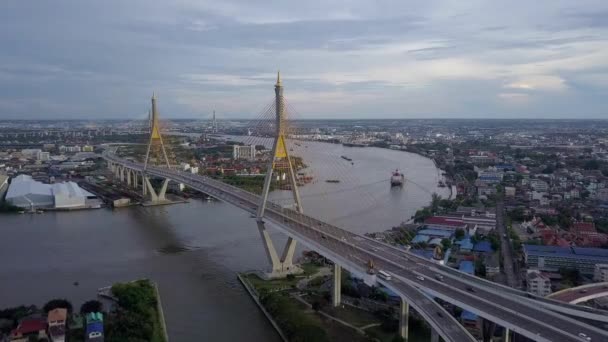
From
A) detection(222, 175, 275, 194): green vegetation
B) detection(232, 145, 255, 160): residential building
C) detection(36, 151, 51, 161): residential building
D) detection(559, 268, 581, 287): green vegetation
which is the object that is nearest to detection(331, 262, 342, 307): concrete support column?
detection(559, 268, 581, 287): green vegetation

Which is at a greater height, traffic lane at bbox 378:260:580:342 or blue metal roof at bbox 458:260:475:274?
traffic lane at bbox 378:260:580:342

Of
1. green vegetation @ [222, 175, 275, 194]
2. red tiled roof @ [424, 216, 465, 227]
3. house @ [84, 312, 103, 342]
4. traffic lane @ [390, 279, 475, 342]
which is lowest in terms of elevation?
house @ [84, 312, 103, 342]

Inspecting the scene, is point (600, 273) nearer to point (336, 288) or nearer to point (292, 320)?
point (336, 288)

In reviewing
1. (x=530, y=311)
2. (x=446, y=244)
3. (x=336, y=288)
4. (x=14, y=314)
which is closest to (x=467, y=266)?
(x=446, y=244)

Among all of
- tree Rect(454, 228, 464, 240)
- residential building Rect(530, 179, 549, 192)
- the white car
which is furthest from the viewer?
residential building Rect(530, 179, 549, 192)

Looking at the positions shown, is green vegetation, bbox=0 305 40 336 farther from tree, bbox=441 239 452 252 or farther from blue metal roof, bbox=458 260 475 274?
tree, bbox=441 239 452 252

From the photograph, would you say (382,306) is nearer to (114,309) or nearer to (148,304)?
(148,304)

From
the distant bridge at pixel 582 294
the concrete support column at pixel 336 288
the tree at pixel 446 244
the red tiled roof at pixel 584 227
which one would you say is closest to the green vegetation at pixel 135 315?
the concrete support column at pixel 336 288

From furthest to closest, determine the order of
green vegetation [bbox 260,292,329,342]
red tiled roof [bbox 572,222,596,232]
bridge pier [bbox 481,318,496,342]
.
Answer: red tiled roof [bbox 572,222,596,232] < green vegetation [bbox 260,292,329,342] < bridge pier [bbox 481,318,496,342]
